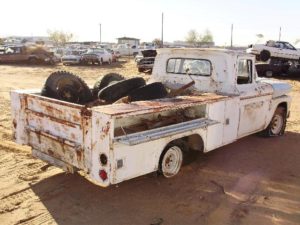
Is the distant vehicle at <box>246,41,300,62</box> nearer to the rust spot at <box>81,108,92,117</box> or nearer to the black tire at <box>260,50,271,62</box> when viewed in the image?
the black tire at <box>260,50,271,62</box>

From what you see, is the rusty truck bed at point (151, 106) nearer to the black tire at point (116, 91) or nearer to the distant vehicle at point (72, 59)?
the black tire at point (116, 91)

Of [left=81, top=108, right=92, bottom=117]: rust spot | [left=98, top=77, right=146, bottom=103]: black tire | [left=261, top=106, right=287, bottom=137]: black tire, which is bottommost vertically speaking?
[left=261, top=106, right=287, bottom=137]: black tire

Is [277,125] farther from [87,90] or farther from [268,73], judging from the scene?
[268,73]

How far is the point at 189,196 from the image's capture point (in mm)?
5184

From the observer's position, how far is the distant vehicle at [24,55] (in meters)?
28.9

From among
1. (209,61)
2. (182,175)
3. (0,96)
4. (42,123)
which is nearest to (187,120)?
(182,175)

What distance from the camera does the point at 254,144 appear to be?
25.5 feet

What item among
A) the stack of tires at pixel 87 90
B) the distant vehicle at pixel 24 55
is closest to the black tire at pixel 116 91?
the stack of tires at pixel 87 90

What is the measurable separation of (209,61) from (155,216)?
3.05 meters

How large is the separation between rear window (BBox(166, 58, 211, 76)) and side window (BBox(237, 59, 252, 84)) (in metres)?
0.57

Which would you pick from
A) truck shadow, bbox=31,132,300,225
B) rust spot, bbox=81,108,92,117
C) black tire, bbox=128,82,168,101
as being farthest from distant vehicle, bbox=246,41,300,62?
rust spot, bbox=81,108,92,117

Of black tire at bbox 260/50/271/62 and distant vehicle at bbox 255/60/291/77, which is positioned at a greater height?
black tire at bbox 260/50/271/62

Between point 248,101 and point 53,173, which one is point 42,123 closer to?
point 53,173

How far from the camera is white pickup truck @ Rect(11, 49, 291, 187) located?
4.38m
